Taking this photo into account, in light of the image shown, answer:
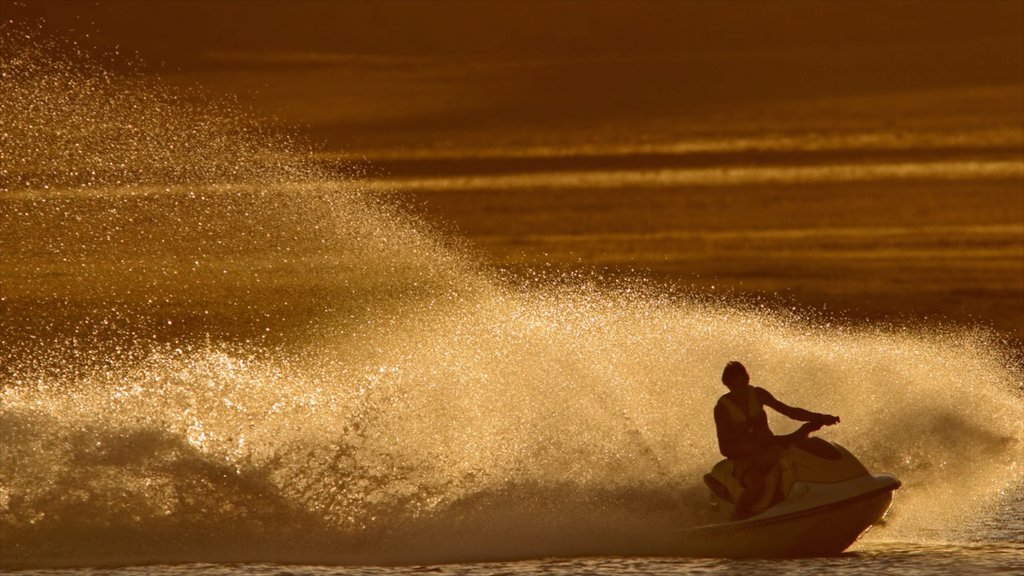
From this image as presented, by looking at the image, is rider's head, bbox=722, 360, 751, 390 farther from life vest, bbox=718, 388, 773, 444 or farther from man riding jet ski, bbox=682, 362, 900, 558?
life vest, bbox=718, 388, 773, 444

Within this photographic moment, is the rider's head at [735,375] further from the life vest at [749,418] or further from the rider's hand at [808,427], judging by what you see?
the rider's hand at [808,427]

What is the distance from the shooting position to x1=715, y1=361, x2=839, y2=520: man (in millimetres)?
16141

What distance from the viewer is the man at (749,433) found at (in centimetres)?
1614

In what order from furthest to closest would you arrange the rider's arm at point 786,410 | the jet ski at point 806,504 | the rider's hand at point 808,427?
the rider's arm at point 786,410 < the rider's hand at point 808,427 < the jet ski at point 806,504

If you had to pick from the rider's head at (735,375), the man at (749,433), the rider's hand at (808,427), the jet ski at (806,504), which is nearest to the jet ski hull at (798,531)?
the jet ski at (806,504)

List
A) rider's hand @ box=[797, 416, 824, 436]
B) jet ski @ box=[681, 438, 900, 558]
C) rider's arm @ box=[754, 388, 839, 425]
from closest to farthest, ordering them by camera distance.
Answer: jet ski @ box=[681, 438, 900, 558]
rider's hand @ box=[797, 416, 824, 436]
rider's arm @ box=[754, 388, 839, 425]

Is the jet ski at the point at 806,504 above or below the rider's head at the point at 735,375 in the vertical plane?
below

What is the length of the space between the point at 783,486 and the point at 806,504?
0.26 meters

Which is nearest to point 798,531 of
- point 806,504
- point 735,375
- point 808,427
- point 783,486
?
point 806,504

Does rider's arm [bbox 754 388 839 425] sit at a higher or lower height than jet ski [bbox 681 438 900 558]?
higher

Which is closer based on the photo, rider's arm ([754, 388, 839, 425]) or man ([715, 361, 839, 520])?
man ([715, 361, 839, 520])

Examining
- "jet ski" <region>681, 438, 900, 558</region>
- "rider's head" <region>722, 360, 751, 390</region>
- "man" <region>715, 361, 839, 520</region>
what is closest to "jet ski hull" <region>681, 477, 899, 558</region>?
"jet ski" <region>681, 438, 900, 558</region>

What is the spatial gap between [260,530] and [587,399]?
4.34 meters

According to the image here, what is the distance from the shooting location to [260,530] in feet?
57.1
